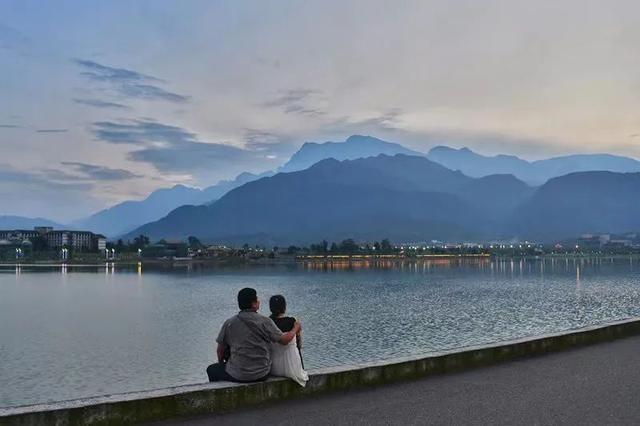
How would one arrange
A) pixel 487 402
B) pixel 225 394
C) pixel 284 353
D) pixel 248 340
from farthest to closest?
pixel 284 353
pixel 487 402
pixel 248 340
pixel 225 394

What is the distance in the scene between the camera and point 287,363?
9734 millimetres

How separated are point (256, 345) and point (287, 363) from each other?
64cm

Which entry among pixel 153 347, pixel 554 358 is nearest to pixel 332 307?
pixel 153 347

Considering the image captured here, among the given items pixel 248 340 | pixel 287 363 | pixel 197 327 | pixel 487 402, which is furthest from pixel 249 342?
pixel 197 327

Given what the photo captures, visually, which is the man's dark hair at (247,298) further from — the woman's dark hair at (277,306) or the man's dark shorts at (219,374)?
the man's dark shorts at (219,374)

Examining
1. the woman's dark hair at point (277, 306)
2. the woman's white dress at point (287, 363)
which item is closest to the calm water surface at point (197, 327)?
the woman's white dress at point (287, 363)

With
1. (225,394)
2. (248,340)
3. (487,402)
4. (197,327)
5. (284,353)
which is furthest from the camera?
(197,327)

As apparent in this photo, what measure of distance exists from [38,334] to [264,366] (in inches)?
1880

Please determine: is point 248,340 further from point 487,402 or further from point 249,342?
point 487,402

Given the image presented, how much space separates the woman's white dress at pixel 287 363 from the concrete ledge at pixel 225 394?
0.44ft

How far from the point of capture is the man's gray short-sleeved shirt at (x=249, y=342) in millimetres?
9281

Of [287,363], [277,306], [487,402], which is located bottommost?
[487,402]

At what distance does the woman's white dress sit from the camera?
9.71 m

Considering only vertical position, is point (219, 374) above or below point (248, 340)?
below
